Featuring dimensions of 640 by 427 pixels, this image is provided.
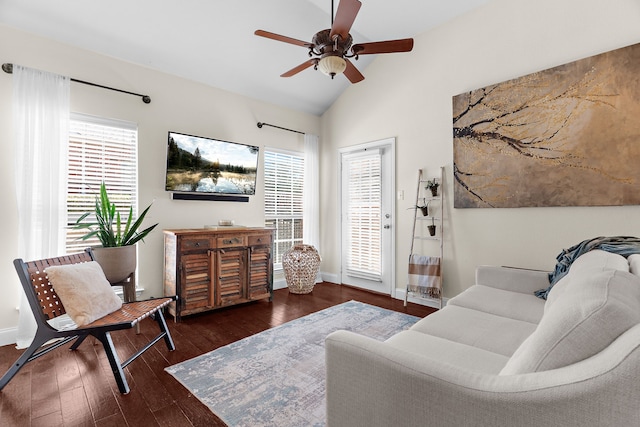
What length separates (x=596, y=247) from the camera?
6.54 ft

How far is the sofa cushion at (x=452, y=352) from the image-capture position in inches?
54.3

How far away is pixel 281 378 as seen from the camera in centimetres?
211

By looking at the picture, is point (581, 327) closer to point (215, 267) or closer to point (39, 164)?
point (215, 267)

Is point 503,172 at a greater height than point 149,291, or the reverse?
point 503,172

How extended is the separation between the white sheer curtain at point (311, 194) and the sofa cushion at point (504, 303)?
2814mm

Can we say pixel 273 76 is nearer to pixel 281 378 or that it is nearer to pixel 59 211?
pixel 59 211

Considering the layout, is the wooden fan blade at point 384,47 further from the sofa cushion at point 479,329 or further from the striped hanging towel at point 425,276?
the striped hanging towel at point 425,276

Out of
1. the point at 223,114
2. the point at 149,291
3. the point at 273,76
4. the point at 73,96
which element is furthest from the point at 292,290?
the point at 73,96

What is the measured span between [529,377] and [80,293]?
8.20 ft

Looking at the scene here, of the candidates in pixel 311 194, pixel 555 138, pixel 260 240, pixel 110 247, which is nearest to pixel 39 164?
pixel 110 247

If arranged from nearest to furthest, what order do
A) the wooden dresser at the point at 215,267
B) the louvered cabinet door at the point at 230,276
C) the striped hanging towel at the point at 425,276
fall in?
the wooden dresser at the point at 215,267, the louvered cabinet door at the point at 230,276, the striped hanging towel at the point at 425,276

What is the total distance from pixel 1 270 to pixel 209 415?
7.81 ft

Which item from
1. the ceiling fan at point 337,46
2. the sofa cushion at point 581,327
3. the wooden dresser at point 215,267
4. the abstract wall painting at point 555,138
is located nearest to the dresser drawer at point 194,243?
the wooden dresser at point 215,267

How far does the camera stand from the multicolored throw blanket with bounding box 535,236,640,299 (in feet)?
5.78
